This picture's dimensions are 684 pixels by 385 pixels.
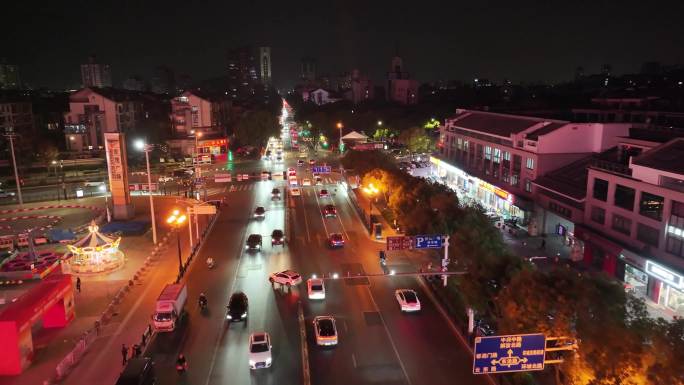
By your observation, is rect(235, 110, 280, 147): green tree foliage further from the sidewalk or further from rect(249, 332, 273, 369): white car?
rect(249, 332, 273, 369): white car

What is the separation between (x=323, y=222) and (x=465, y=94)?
8883 centimetres

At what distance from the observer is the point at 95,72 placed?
19812 cm

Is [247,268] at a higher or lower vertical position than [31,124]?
lower

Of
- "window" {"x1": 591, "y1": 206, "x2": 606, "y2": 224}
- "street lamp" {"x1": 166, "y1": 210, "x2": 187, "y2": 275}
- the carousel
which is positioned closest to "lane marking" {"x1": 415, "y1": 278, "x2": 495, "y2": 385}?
"window" {"x1": 591, "y1": 206, "x2": 606, "y2": 224}

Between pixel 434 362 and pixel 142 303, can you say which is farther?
pixel 142 303

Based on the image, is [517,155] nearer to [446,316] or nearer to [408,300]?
[446,316]

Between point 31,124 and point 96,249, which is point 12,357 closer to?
point 96,249

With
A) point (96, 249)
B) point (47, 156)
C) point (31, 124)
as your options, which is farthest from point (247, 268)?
point (31, 124)

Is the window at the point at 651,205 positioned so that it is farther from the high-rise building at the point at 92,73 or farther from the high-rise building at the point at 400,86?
the high-rise building at the point at 92,73

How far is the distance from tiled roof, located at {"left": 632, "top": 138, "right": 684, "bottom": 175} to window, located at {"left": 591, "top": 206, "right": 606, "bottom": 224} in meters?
4.58

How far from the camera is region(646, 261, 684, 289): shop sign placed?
86.3 feet

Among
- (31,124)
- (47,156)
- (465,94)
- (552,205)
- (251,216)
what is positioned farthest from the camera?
(465,94)

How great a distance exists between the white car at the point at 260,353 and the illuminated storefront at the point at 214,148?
68132 millimetres

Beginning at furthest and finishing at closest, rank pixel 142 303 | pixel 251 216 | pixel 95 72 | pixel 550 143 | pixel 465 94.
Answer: pixel 95 72 → pixel 465 94 → pixel 251 216 → pixel 550 143 → pixel 142 303
